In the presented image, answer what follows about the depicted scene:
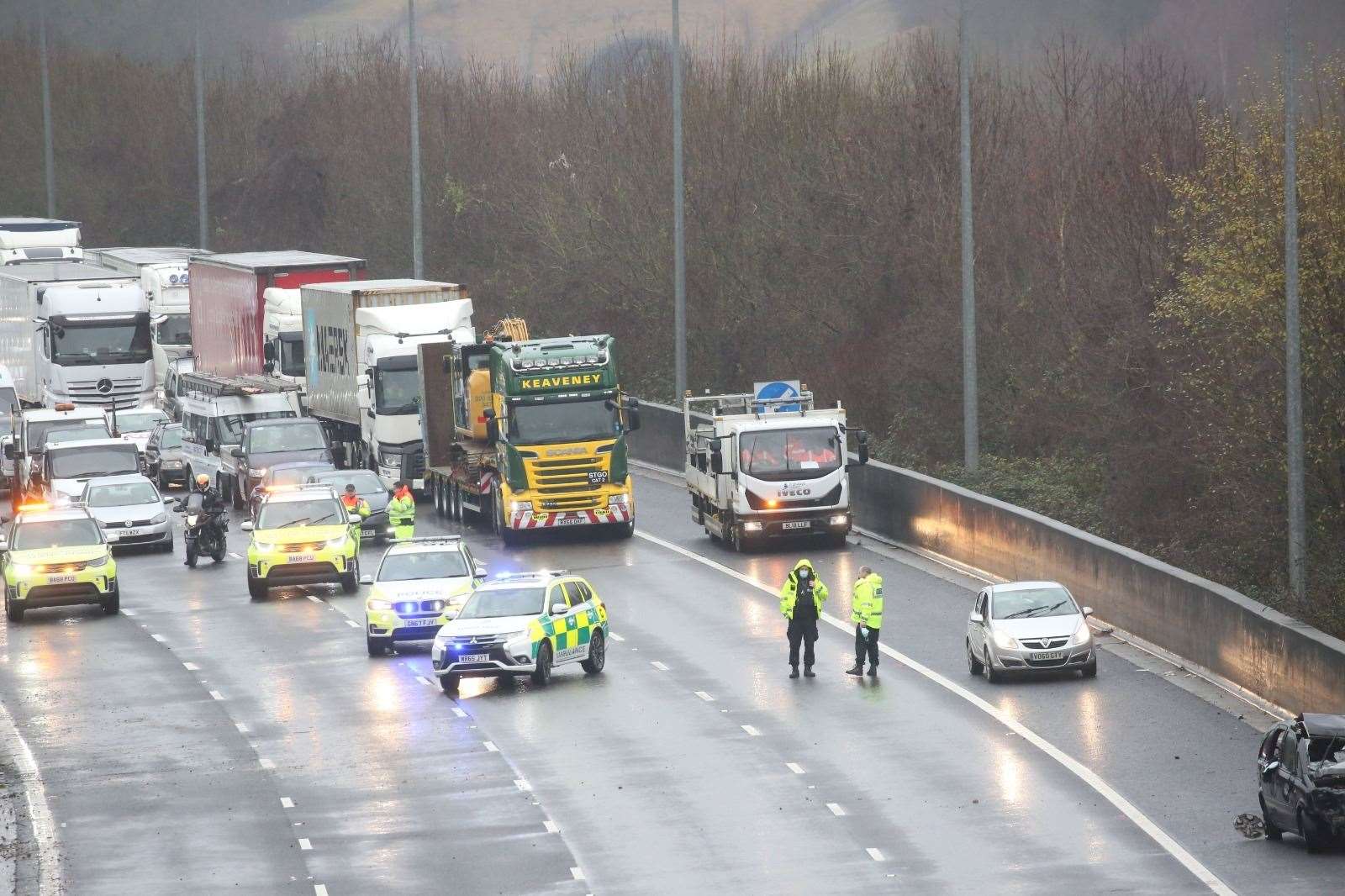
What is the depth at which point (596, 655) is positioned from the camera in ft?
97.9

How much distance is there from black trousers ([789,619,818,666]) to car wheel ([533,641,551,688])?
2.99m

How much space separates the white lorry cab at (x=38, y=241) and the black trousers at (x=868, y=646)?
46.3 m

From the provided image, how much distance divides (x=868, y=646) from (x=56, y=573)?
13.8 m

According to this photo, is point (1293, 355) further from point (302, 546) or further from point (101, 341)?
point (101, 341)

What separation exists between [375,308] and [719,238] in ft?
47.4

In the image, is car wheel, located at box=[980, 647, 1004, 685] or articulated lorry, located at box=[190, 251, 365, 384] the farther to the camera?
articulated lorry, located at box=[190, 251, 365, 384]

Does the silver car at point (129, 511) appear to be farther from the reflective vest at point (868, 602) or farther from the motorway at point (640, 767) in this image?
the reflective vest at point (868, 602)

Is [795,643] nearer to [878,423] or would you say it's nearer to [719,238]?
[878,423]

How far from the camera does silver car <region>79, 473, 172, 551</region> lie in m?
43.1

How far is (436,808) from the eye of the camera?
73.4ft

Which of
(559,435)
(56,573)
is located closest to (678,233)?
(559,435)

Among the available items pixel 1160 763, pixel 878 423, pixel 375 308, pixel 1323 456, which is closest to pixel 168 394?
pixel 375 308

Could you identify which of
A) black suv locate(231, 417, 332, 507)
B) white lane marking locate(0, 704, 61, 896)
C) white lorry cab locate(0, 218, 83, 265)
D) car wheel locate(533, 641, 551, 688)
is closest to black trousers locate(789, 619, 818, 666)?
car wheel locate(533, 641, 551, 688)

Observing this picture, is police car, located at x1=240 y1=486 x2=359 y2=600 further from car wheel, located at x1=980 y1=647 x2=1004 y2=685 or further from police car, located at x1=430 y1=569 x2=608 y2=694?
car wheel, located at x1=980 y1=647 x2=1004 y2=685
